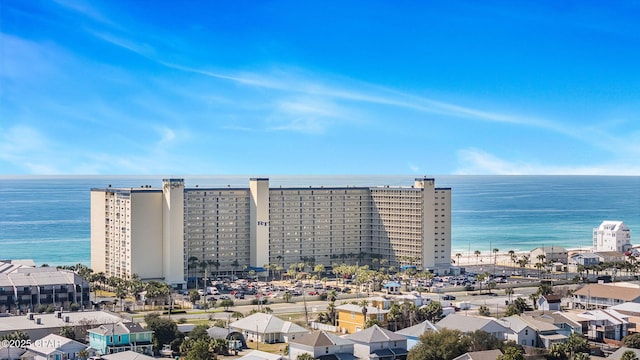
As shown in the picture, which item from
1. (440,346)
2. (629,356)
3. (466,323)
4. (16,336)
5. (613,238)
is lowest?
(629,356)

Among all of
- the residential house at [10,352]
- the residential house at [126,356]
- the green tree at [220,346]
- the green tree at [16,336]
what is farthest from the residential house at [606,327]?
the green tree at [16,336]

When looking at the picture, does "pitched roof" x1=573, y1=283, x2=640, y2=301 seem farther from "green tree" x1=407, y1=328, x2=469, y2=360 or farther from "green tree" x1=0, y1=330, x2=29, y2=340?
"green tree" x1=0, y1=330, x2=29, y2=340

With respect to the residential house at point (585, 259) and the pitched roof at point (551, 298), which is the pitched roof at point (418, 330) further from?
the residential house at point (585, 259)

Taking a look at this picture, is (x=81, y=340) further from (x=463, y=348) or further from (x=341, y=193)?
(x=341, y=193)

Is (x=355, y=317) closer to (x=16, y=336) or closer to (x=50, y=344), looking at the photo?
(x=50, y=344)

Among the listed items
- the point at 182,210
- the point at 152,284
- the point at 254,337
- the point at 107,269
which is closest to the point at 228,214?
the point at 182,210

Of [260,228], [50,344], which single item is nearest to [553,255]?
[260,228]

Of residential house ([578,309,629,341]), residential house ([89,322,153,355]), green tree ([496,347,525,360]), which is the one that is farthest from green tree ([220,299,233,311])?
green tree ([496,347,525,360])
